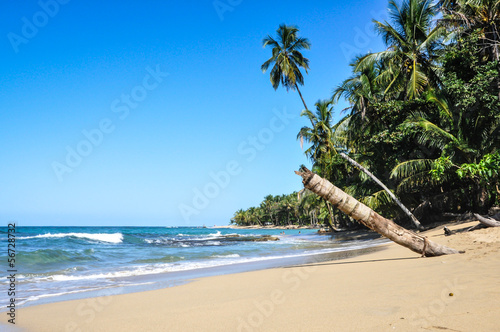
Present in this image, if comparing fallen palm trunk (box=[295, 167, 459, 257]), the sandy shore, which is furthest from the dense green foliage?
the sandy shore

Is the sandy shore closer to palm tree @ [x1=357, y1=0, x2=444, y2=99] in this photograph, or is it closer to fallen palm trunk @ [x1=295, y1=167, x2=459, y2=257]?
fallen palm trunk @ [x1=295, y1=167, x2=459, y2=257]

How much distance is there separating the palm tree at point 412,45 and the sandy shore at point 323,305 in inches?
535

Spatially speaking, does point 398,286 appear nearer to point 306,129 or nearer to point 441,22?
point 441,22

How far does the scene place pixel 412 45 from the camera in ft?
55.7

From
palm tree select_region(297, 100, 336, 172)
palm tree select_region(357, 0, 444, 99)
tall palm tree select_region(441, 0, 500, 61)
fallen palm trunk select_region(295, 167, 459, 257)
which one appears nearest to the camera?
fallen palm trunk select_region(295, 167, 459, 257)

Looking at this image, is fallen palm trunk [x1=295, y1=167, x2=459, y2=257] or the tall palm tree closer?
fallen palm trunk [x1=295, y1=167, x2=459, y2=257]

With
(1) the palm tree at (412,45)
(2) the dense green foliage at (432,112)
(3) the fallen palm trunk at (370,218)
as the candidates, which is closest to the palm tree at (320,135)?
(2) the dense green foliage at (432,112)

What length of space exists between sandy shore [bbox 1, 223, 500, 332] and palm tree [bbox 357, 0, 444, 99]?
44.5 ft

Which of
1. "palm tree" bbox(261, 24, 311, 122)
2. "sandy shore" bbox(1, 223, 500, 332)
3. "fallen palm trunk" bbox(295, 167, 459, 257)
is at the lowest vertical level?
"sandy shore" bbox(1, 223, 500, 332)

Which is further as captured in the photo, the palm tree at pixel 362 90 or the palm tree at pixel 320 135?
the palm tree at pixel 320 135

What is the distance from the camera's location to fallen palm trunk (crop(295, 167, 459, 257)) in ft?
20.1

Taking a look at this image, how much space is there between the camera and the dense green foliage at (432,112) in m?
12.2

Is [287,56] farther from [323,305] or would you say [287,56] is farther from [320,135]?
[323,305]

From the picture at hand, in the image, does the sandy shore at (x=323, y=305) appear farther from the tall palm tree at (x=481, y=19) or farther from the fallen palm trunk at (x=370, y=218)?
the tall palm tree at (x=481, y=19)
